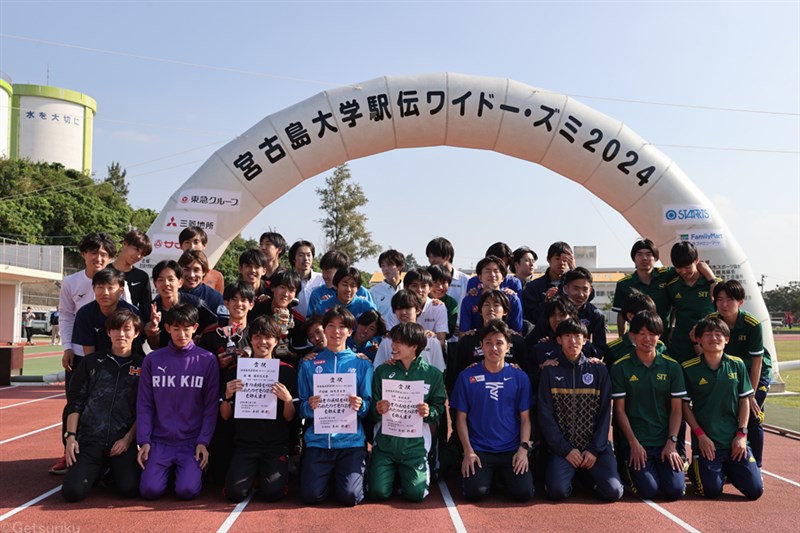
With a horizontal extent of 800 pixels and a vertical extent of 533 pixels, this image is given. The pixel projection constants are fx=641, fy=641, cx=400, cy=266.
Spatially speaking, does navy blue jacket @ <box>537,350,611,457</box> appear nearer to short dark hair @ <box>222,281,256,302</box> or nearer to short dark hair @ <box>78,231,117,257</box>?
short dark hair @ <box>222,281,256,302</box>

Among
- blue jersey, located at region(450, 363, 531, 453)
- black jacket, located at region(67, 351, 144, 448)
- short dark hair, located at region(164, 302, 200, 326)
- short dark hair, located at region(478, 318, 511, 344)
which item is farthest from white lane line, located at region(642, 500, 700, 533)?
black jacket, located at region(67, 351, 144, 448)

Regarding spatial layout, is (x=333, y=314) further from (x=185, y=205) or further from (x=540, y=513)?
(x=185, y=205)

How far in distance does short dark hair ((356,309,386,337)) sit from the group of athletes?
33 millimetres

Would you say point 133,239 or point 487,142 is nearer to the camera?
point 133,239

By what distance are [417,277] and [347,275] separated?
64 cm

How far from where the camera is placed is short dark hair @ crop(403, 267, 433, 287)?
5.90 metres

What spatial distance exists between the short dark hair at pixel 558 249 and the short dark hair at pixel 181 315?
11.6 feet

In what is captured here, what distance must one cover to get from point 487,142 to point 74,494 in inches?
322

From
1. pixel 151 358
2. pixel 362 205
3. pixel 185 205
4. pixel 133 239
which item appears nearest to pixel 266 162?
pixel 185 205

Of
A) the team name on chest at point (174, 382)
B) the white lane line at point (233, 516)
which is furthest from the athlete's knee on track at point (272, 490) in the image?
the team name on chest at point (174, 382)

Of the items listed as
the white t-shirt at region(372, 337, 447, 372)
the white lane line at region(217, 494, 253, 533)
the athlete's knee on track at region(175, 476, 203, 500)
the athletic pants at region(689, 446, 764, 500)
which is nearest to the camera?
the white lane line at region(217, 494, 253, 533)

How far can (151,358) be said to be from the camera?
508cm

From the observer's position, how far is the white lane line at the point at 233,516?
4.25 m

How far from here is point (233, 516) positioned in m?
4.50
